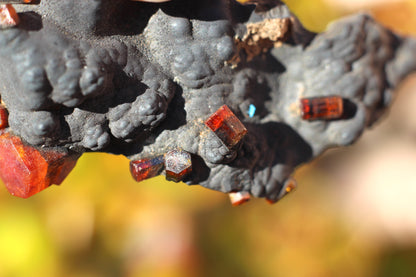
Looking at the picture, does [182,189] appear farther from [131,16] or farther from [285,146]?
[131,16]

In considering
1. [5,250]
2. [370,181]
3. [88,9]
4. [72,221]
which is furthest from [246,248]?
[88,9]

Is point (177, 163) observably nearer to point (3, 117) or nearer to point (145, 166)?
point (145, 166)

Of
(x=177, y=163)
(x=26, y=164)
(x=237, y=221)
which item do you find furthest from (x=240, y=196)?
(x=237, y=221)

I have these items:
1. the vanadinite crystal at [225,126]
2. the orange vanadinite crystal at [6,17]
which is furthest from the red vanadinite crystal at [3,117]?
Answer: the vanadinite crystal at [225,126]

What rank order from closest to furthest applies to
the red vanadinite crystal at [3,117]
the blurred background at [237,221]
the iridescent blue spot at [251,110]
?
1. the red vanadinite crystal at [3,117]
2. the iridescent blue spot at [251,110]
3. the blurred background at [237,221]

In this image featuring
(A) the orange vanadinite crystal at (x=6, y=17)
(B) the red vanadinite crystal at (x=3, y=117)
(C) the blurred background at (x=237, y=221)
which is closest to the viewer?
(A) the orange vanadinite crystal at (x=6, y=17)

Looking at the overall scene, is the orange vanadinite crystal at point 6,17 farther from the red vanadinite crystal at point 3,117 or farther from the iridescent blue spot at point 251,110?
the iridescent blue spot at point 251,110
